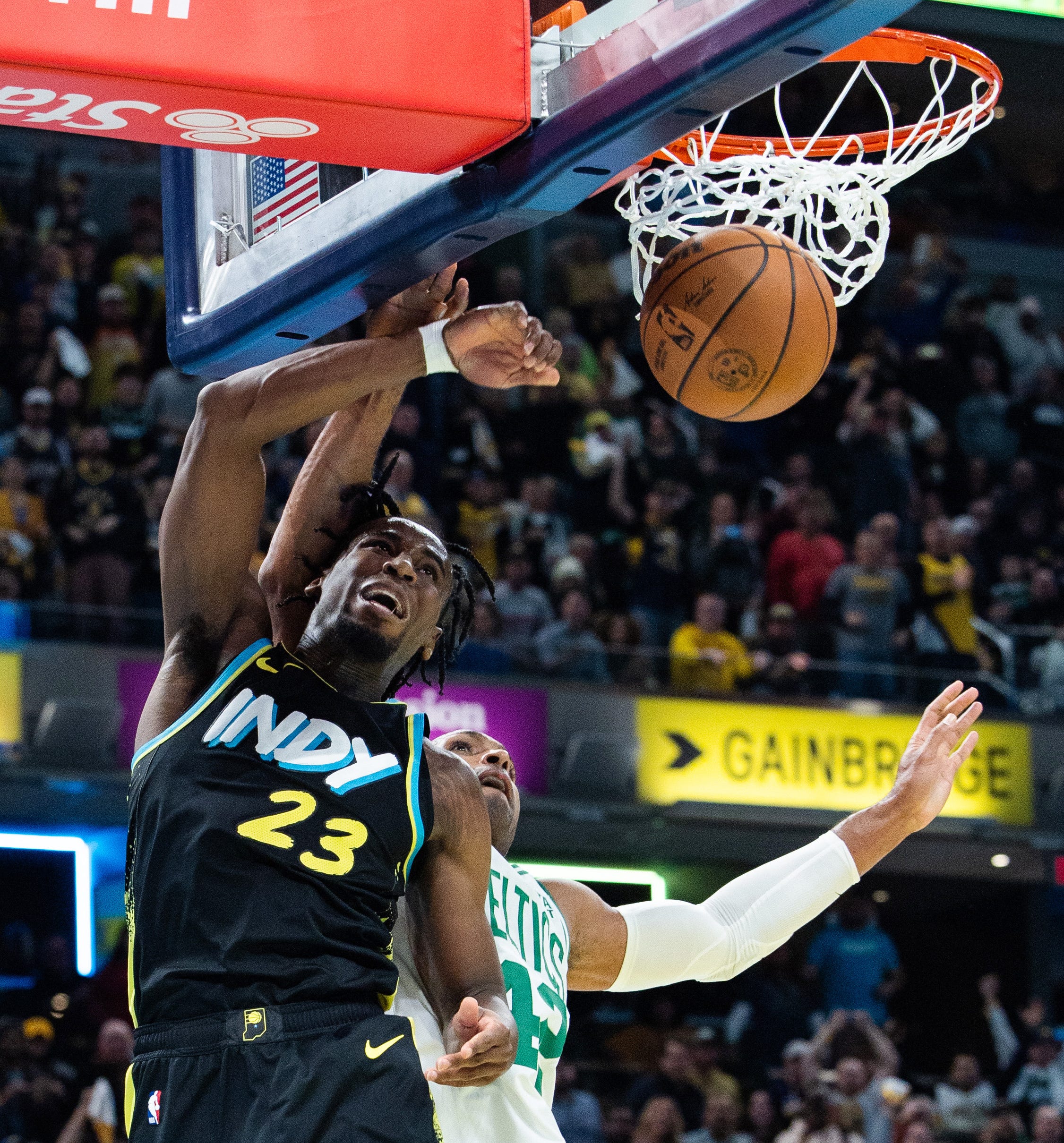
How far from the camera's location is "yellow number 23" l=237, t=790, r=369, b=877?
296cm

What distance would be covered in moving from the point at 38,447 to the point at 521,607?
2.88m

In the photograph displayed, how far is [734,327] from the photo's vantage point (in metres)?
3.40

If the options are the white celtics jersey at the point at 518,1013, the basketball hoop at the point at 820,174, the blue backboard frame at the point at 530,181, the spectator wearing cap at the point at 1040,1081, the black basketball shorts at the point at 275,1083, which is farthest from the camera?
the spectator wearing cap at the point at 1040,1081

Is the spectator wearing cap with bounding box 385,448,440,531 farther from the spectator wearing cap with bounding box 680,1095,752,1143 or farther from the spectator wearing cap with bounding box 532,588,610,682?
the spectator wearing cap with bounding box 680,1095,752,1143

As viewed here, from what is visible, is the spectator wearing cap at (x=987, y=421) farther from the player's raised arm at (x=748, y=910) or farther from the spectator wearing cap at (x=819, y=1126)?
the player's raised arm at (x=748, y=910)

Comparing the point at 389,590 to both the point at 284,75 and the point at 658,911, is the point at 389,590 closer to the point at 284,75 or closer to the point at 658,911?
the point at 284,75

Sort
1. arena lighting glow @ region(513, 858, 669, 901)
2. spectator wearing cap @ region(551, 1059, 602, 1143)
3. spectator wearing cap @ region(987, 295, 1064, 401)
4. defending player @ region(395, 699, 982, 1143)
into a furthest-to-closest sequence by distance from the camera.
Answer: spectator wearing cap @ region(987, 295, 1064, 401), arena lighting glow @ region(513, 858, 669, 901), spectator wearing cap @ region(551, 1059, 602, 1143), defending player @ region(395, 699, 982, 1143)

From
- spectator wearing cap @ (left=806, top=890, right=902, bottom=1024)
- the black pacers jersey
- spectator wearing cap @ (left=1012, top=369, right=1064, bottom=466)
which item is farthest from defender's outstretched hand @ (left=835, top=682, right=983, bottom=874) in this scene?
spectator wearing cap @ (left=1012, top=369, right=1064, bottom=466)

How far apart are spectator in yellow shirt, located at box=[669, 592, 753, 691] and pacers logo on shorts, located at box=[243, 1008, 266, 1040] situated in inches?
292

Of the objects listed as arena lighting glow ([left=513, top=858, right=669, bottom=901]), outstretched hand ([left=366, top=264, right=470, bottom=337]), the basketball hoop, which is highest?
the basketball hoop

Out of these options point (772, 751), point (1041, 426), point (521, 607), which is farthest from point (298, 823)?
point (1041, 426)

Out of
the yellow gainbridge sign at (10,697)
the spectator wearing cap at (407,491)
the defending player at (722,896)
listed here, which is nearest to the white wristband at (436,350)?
the defending player at (722,896)

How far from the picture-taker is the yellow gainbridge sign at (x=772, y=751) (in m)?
10.4

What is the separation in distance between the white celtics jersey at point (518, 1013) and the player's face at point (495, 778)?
0.13m
